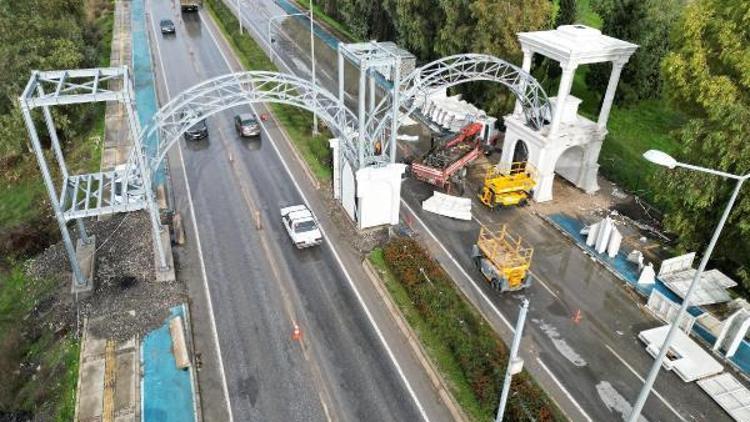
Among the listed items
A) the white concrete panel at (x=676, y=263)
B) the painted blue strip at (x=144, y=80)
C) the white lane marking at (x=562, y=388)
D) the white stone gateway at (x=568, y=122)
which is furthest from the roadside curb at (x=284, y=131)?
the white concrete panel at (x=676, y=263)

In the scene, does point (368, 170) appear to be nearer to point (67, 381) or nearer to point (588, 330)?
point (588, 330)

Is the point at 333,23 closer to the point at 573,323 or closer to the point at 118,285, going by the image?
the point at 118,285

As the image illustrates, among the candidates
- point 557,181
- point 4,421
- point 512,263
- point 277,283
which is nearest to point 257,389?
point 277,283

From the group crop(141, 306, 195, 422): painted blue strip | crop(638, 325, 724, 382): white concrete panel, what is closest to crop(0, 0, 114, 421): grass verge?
crop(141, 306, 195, 422): painted blue strip

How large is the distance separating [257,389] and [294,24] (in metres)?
64.5

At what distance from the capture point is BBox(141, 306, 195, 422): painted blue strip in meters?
19.6

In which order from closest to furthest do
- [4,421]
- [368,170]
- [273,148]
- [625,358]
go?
[4,421] < [625,358] < [368,170] < [273,148]

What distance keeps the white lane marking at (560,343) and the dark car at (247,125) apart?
84.2ft

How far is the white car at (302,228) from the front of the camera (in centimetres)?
2819

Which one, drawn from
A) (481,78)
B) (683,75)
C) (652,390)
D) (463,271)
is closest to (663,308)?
(652,390)

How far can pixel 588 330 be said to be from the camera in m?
24.3

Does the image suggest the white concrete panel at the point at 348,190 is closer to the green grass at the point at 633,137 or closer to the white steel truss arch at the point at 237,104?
the white steel truss arch at the point at 237,104

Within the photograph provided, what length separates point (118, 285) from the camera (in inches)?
1018

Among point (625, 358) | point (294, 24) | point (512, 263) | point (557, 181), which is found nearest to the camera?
point (625, 358)
